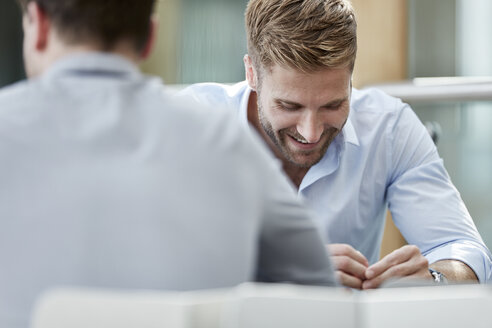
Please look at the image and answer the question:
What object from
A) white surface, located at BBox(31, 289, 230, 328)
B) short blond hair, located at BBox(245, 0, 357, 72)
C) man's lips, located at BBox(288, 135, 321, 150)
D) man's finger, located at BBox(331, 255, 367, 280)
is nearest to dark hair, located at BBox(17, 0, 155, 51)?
white surface, located at BBox(31, 289, 230, 328)

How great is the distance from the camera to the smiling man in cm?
194

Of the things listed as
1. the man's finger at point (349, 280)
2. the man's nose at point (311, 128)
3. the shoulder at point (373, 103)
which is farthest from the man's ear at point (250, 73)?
the man's finger at point (349, 280)

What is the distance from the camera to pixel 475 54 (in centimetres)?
372

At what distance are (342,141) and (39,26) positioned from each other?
1260mm

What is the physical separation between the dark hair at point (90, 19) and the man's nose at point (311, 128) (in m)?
1.03

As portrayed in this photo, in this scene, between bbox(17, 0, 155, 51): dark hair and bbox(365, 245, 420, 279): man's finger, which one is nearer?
bbox(17, 0, 155, 51): dark hair

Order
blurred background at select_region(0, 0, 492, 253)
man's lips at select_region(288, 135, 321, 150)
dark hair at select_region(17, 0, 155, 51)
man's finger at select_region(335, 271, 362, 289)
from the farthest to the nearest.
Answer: blurred background at select_region(0, 0, 492, 253)
man's lips at select_region(288, 135, 321, 150)
man's finger at select_region(335, 271, 362, 289)
dark hair at select_region(17, 0, 155, 51)

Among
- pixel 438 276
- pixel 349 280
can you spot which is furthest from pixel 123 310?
pixel 438 276

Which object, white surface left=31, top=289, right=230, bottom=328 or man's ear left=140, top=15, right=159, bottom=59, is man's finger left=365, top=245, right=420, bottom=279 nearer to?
man's ear left=140, top=15, right=159, bottom=59

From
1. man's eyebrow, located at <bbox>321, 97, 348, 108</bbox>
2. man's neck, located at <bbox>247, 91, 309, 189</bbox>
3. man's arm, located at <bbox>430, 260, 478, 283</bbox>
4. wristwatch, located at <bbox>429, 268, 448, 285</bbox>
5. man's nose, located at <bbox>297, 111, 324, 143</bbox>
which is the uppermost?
man's eyebrow, located at <bbox>321, 97, 348, 108</bbox>

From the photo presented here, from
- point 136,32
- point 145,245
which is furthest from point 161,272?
point 136,32

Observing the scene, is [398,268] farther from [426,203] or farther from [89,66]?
[89,66]

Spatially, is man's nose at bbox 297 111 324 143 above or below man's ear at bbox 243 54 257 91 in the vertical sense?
below

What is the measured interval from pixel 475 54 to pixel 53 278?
3.23m
